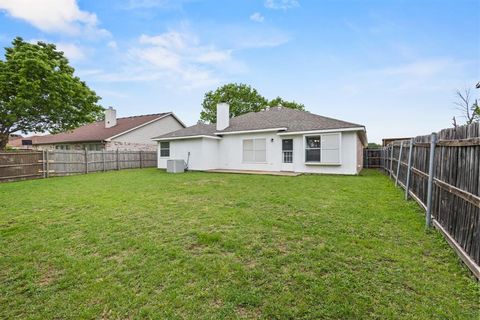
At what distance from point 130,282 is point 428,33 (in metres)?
12.9

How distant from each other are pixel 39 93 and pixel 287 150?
48.4 ft

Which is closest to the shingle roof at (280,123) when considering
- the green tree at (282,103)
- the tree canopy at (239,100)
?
the tree canopy at (239,100)

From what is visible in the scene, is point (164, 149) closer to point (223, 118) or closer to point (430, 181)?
point (223, 118)

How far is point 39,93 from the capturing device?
14438mm

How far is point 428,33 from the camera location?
32.1 ft

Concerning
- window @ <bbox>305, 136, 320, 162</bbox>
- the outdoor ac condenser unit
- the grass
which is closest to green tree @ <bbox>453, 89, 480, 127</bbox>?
window @ <bbox>305, 136, 320, 162</bbox>

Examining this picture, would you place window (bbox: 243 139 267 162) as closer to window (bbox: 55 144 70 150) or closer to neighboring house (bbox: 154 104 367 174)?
neighboring house (bbox: 154 104 367 174)

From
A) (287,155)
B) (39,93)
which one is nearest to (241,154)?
(287,155)

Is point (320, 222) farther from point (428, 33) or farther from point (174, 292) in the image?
point (428, 33)

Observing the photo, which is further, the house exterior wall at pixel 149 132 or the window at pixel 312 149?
the house exterior wall at pixel 149 132

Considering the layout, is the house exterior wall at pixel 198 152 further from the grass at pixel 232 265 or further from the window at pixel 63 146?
the window at pixel 63 146

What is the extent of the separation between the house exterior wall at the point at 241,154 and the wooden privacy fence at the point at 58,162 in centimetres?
296

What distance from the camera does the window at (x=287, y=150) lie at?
1312cm

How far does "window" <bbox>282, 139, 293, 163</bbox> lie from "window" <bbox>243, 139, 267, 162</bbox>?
1108 millimetres
